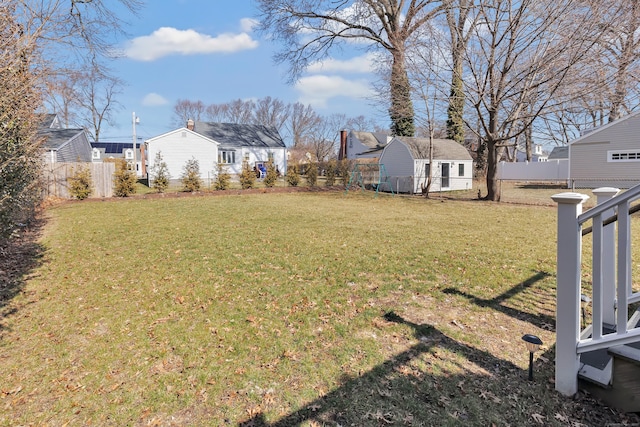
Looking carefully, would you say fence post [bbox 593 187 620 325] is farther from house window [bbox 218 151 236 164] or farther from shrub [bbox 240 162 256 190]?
house window [bbox 218 151 236 164]

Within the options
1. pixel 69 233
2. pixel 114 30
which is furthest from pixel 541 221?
pixel 114 30

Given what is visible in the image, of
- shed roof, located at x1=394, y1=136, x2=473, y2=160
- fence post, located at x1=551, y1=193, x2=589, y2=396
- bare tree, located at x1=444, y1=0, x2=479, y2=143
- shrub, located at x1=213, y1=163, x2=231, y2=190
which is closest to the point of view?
fence post, located at x1=551, y1=193, x2=589, y2=396

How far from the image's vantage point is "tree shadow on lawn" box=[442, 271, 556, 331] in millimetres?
3609

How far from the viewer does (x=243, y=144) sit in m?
31.4

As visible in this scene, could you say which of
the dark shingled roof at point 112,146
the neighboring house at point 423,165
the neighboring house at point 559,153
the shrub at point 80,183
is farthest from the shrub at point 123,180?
the neighboring house at point 559,153

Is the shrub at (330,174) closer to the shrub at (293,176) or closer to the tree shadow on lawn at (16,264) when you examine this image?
the shrub at (293,176)

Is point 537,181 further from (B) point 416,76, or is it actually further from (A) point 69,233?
(A) point 69,233

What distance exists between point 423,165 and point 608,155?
10.5m

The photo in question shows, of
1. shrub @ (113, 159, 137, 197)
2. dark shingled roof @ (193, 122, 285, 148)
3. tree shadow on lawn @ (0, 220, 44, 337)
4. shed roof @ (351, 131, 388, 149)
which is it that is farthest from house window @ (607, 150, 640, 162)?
shrub @ (113, 159, 137, 197)

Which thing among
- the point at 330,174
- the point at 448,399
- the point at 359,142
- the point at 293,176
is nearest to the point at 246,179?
the point at 293,176

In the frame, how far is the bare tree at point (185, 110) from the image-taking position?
54.4m

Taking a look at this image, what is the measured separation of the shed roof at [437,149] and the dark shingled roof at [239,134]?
1461 centimetres

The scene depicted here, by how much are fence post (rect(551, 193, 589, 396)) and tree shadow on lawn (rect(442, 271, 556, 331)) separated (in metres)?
1.14

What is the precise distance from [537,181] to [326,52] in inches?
766
